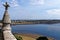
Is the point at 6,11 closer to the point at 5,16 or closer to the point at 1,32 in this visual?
the point at 5,16

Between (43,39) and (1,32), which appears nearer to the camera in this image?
(1,32)

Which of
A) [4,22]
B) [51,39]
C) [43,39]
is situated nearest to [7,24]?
[4,22]

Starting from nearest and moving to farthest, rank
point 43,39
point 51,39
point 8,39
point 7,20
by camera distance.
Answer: point 8,39 → point 7,20 → point 43,39 → point 51,39

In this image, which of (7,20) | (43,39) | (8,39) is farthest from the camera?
(43,39)

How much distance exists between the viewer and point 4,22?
4.58m

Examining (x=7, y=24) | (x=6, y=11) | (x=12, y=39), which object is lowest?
(x=12, y=39)

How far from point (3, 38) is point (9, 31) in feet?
1.27

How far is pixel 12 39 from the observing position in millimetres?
4332

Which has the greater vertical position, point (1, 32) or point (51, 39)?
point (1, 32)

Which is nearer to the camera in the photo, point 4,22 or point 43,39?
point 4,22

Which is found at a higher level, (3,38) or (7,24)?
(7,24)

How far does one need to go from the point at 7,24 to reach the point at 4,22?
11 centimetres

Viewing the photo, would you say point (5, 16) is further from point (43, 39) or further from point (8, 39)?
point (43, 39)

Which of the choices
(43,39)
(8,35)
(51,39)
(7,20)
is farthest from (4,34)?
(51,39)
